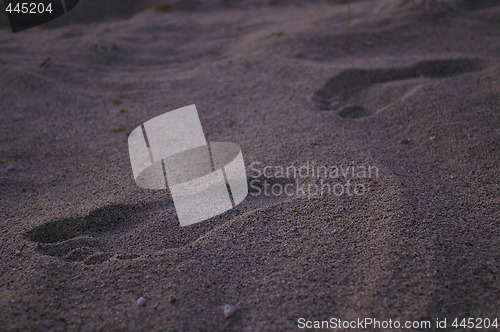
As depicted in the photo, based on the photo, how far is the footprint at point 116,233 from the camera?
176 cm

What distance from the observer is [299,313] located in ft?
4.78

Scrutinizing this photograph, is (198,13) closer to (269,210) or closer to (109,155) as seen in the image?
(109,155)

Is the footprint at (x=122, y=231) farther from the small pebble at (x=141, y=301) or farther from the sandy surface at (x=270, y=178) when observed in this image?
the small pebble at (x=141, y=301)

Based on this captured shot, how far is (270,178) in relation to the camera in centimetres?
216

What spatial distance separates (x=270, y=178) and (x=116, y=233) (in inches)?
30.2

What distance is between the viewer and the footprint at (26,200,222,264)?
1.76 meters

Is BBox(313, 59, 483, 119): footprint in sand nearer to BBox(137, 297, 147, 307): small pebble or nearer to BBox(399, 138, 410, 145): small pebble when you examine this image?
BBox(399, 138, 410, 145): small pebble

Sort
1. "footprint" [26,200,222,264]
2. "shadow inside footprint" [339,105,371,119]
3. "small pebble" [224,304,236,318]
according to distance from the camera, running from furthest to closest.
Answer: "shadow inside footprint" [339,105,371,119], "footprint" [26,200,222,264], "small pebble" [224,304,236,318]

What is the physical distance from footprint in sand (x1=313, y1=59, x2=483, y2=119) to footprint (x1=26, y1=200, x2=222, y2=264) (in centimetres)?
127

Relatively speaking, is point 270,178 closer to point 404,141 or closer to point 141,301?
point 404,141

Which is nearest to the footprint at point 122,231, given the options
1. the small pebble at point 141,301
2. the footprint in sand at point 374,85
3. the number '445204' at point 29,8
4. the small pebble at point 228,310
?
the small pebble at point 141,301

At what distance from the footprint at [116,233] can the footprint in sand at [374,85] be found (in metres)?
1.27

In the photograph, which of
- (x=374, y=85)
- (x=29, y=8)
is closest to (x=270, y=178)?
(x=374, y=85)

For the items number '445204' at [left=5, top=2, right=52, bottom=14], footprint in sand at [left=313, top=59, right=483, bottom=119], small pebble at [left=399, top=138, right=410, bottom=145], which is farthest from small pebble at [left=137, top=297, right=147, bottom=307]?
number '445204' at [left=5, top=2, right=52, bottom=14]
